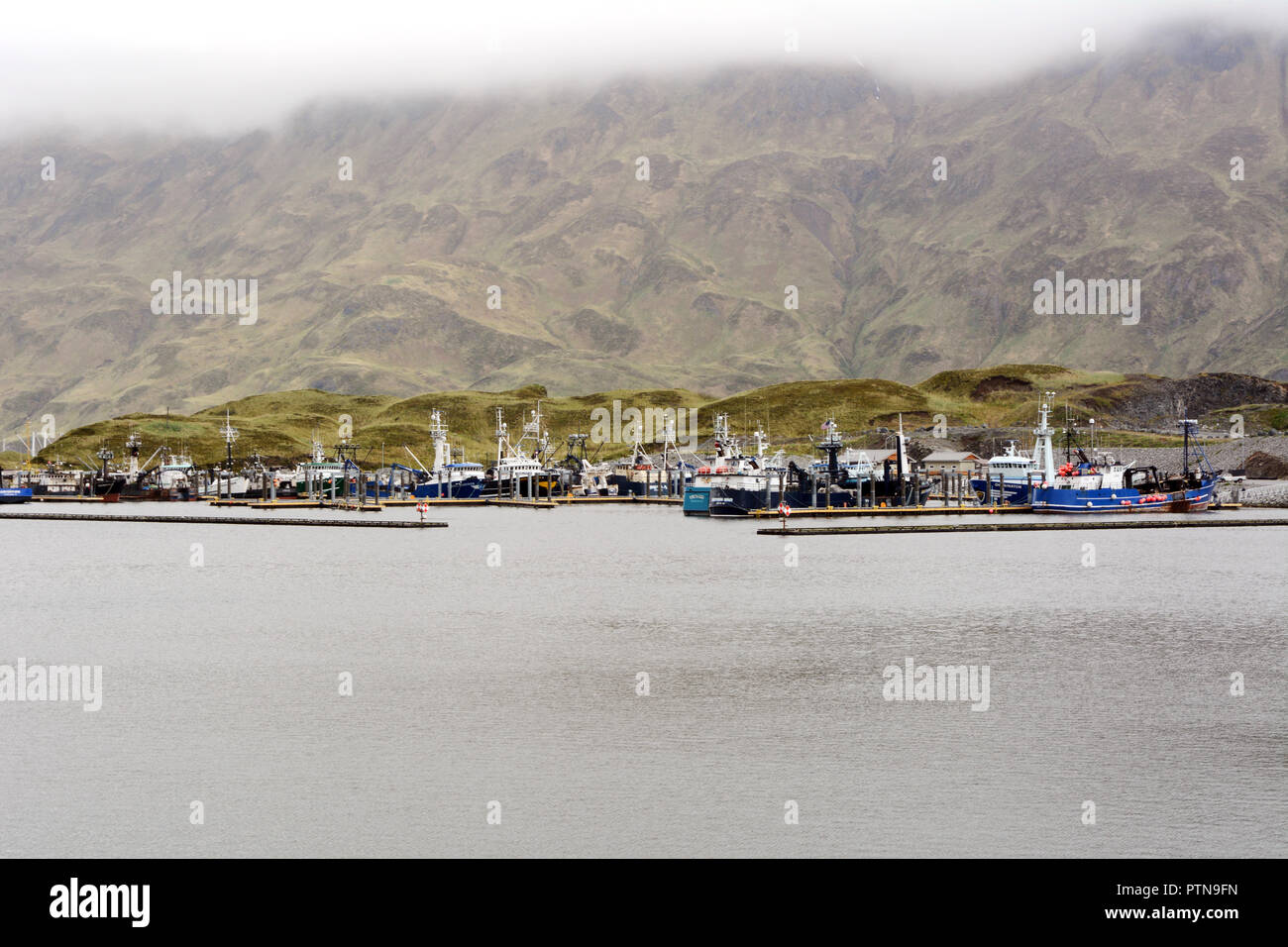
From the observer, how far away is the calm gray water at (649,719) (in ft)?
114

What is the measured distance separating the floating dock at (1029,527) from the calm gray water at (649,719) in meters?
41.2

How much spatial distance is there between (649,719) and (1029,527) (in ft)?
354

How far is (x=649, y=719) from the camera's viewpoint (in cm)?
4781

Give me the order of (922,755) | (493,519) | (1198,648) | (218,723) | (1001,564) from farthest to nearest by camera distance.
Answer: (493,519)
(1001,564)
(1198,648)
(218,723)
(922,755)

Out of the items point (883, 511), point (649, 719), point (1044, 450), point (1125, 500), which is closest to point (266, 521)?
point (883, 511)

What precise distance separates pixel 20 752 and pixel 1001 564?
83.5 m

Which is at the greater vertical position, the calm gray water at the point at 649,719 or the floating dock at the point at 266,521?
the floating dock at the point at 266,521

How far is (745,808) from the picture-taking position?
119ft

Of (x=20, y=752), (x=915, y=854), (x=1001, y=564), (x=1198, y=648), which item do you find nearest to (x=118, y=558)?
(x=1001, y=564)

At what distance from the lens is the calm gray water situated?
34.7 meters

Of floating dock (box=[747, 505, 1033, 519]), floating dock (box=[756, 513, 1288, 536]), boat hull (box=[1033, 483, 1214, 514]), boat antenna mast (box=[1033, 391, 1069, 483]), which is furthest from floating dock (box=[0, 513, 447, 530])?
boat antenna mast (box=[1033, 391, 1069, 483])

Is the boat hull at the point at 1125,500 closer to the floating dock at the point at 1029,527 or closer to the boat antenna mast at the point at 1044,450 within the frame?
the boat antenna mast at the point at 1044,450

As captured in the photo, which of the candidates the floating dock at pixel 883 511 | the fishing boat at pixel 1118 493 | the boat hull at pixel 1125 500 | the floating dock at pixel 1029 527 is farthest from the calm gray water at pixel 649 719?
the fishing boat at pixel 1118 493
